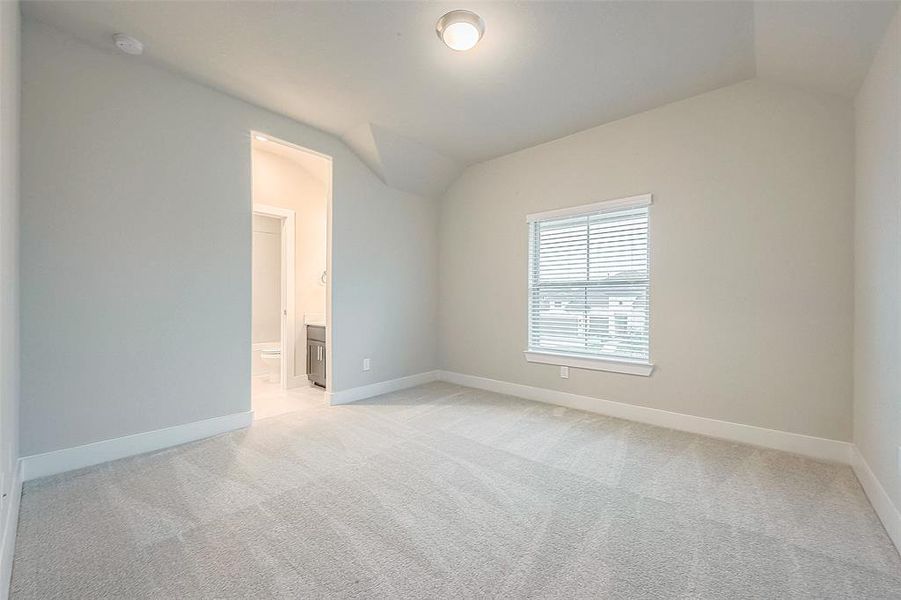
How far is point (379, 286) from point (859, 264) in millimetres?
3878

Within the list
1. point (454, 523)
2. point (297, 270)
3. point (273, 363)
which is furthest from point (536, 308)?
point (273, 363)

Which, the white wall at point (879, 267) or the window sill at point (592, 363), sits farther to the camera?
the window sill at point (592, 363)

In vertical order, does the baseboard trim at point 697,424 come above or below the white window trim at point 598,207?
below

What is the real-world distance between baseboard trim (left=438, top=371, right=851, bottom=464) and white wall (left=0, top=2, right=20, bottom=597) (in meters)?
3.67

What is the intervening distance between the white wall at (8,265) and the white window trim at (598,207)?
3687mm

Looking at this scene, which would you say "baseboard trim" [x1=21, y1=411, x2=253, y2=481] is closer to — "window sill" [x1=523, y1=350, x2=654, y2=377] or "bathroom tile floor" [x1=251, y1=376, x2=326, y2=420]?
"bathroom tile floor" [x1=251, y1=376, x2=326, y2=420]

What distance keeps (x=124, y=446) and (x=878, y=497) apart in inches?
176

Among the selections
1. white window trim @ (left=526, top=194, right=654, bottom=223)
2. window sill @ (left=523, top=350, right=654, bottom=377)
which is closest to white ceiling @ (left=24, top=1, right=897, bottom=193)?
white window trim @ (left=526, top=194, right=654, bottom=223)

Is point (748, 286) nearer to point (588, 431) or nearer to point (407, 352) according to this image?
point (588, 431)

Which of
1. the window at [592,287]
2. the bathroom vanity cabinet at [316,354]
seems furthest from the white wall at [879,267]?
the bathroom vanity cabinet at [316,354]

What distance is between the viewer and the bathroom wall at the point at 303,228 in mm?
4449

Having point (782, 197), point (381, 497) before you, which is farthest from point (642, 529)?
point (782, 197)

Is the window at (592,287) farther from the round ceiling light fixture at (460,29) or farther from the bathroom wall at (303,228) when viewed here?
the bathroom wall at (303,228)

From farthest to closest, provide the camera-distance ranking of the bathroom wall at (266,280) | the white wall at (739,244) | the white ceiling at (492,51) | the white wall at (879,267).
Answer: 1. the bathroom wall at (266,280)
2. the white wall at (739,244)
3. the white ceiling at (492,51)
4. the white wall at (879,267)
